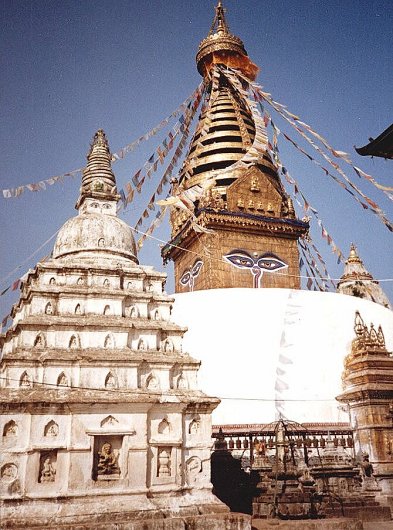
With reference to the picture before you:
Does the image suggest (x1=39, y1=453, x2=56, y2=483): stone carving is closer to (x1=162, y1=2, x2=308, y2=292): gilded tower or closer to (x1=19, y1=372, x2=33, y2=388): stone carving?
(x1=19, y1=372, x2=33, y2=388): stone carving

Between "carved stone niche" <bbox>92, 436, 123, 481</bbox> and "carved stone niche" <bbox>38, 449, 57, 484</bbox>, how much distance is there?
626 millimetres

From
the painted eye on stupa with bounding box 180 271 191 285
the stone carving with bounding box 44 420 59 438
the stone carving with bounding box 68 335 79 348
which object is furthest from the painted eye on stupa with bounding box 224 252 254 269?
the stone carving with bounding box 44 420 59 438

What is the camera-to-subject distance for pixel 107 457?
26.8 feet

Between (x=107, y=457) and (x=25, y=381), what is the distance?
1.89m

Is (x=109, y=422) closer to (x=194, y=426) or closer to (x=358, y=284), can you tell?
(x=194, y=426)

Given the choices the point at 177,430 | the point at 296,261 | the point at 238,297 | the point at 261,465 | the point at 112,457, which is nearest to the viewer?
the point at 112,457

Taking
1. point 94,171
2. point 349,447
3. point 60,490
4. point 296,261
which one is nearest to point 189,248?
point 296,261

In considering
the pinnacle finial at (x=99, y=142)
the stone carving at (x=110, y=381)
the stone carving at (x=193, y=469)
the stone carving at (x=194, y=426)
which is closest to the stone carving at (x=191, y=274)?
the pinnacle finial at (x=99, y=142)

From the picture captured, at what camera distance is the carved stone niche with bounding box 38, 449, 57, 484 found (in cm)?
777

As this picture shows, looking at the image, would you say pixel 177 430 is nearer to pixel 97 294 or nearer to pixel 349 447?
pixel 97 294

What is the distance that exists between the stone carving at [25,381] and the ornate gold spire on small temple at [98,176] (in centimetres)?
536

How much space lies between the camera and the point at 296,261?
20594 millimetres

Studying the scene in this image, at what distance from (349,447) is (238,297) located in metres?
5.22

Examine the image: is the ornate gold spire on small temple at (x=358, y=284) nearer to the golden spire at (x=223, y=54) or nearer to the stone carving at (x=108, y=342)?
the golden spire at (x=223, y=54)
